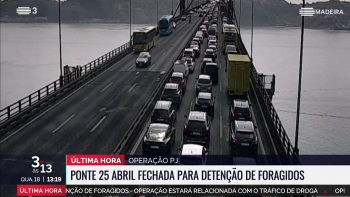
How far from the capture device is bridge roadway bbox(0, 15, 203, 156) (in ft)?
75.9

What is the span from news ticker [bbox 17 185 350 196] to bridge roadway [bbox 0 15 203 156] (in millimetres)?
5653

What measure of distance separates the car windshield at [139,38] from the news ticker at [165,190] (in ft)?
155

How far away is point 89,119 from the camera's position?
28.9 metres

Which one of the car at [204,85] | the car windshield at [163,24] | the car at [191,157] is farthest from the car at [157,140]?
the car windshield at [163,24]

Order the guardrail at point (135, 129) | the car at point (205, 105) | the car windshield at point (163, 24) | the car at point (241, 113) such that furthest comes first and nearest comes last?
the car windshield at point (163, 24) < the car at point (205, 105) < the car at point (241, 113) < the guardrail at point (135, 129)

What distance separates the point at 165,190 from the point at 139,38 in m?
49.0

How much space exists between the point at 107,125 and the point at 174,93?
6.77 metres

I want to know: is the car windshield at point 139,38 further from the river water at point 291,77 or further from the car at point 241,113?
the car at point 241,113

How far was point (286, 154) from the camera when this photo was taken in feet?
68.5

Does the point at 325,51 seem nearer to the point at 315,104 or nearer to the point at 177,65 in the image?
the point at 315,104

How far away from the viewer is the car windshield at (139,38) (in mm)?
62425

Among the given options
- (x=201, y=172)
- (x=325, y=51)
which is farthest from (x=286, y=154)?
(x=325, y=51)

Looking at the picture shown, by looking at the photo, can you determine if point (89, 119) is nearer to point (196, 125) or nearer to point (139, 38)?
point (196, 125)

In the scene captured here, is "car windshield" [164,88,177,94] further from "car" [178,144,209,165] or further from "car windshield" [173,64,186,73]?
"car" [178,144,209,165]
